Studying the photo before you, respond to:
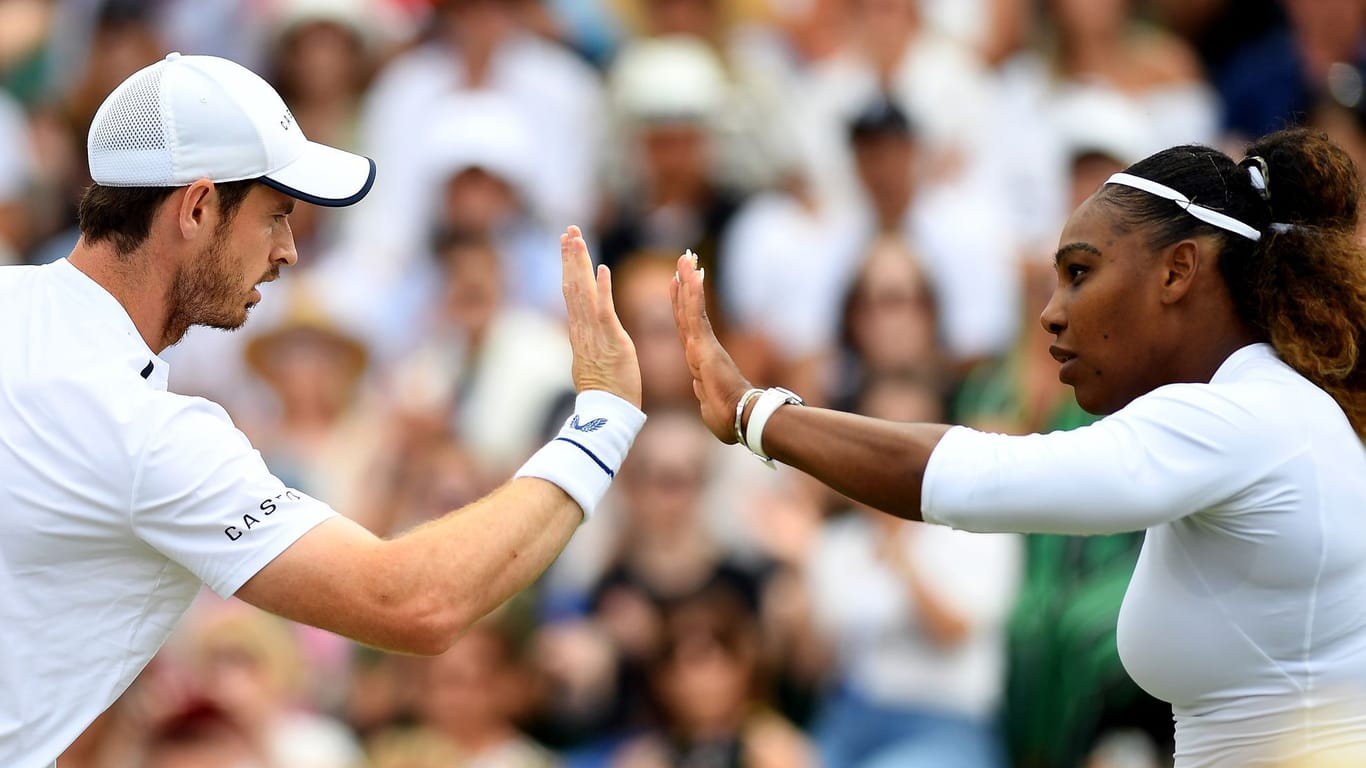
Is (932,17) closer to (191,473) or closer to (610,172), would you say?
(610,172)

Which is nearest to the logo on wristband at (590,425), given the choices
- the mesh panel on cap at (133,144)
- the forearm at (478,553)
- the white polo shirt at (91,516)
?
the forearm at (478,553)

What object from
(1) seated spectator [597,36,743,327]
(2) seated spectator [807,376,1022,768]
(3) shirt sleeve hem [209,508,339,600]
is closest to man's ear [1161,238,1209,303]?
(3) shirt sleeve hem [209,508,339,600]

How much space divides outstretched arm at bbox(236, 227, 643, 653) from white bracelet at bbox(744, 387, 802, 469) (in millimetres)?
325

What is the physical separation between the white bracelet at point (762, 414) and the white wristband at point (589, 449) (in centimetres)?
31

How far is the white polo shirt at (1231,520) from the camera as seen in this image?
3.12m

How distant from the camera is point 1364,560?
327 cm

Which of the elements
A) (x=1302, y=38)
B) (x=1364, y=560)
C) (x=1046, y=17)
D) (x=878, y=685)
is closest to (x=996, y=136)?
(x=1046, y=17)

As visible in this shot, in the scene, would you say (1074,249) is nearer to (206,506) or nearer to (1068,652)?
(206,506)

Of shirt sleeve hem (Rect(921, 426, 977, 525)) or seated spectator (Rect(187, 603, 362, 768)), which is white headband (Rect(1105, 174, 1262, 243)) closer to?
shirt sleeve hem (Rect(921, 426, 977, 525))

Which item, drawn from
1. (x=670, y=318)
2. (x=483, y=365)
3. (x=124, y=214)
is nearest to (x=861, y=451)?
(x=124, y=214)

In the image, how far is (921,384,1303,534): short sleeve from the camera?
3.10 metres

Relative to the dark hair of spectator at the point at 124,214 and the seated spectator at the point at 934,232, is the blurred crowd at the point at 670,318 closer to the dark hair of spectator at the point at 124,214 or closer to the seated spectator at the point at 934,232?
the seated spectator at the point at 934,232

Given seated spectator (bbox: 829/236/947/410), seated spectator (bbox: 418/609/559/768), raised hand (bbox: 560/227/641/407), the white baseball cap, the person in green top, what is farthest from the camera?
seated spectator (bbox: 829/236/947/410)

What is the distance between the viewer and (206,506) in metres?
3.24
